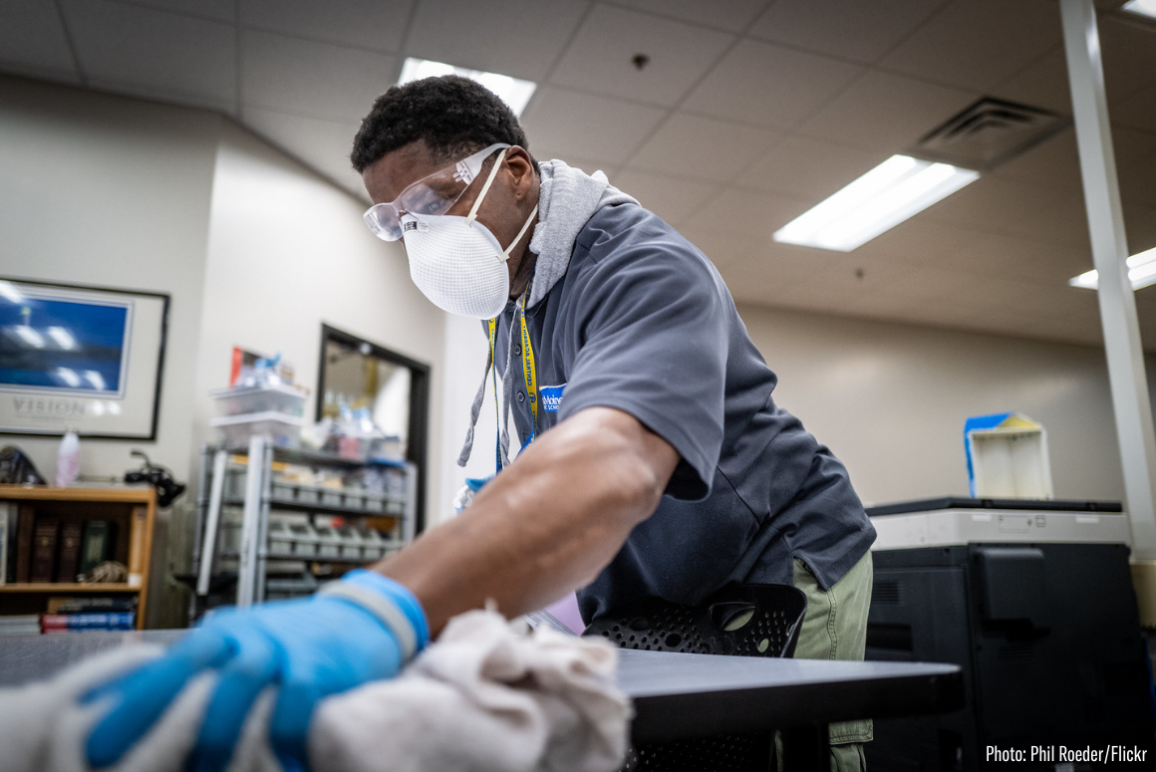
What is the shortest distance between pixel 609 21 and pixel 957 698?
3.26 metres

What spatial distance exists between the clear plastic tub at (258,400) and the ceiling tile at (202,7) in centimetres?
158

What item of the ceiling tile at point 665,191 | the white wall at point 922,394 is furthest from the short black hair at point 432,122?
the white wall at point 922,394

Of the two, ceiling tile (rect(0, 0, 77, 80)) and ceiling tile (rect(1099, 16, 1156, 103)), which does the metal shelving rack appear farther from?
ceiling tile (rect(1099, 16, 1156, 103))

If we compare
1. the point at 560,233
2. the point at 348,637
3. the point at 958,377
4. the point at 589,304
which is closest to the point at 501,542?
the point at 348,637

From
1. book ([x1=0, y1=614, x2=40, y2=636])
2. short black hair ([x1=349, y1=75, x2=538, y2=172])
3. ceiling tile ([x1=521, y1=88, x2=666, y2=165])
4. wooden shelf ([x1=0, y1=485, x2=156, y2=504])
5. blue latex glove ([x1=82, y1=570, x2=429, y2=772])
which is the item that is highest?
ceiling tile ([x1=521, y1=88, x2=666, y2=165])

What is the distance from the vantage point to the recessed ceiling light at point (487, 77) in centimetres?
360

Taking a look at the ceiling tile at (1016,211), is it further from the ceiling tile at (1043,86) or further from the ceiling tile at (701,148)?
the ceiling tile at (701,148)

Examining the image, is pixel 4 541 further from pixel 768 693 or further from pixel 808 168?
pixel 808 168

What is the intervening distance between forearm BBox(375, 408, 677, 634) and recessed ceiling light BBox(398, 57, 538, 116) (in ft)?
10.8

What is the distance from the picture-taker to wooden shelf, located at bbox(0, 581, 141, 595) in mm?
3006

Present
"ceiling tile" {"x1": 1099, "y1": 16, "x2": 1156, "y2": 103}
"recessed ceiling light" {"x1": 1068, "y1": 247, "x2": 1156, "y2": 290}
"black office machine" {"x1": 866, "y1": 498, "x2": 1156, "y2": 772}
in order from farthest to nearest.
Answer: "ceiling tile" {"x1": 1099, "y1": 16, "x2": 1156, "y2": 103}, "recessed ceiling light" {"x1": 1068, "y1": 247, "x2": 1156, "y2": 290}, "black office machine" {"x1": 866, "y1": 498, "x2": 1156, "y2": 772}

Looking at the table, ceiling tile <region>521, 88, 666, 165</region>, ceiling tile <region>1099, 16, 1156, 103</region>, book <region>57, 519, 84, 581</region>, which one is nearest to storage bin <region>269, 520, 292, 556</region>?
book <region>57, 519, 84, 581</region>

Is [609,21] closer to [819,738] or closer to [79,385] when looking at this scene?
[79,385]

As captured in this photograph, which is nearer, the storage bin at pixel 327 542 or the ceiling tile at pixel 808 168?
the storage bin at pixel 327 542
